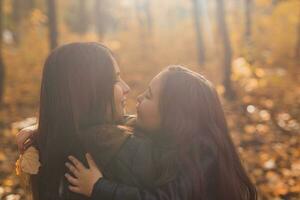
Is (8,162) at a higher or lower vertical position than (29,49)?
lower

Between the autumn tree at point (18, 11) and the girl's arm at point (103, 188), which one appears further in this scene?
the autumn tree at point (18, 11)

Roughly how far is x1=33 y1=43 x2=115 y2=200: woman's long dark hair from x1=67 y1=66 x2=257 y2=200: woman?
0.12 m

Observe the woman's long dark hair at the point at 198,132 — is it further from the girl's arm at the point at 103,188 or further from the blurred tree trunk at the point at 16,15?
the blurred tree trunk at the point at 16,15

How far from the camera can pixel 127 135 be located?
9.05 ft

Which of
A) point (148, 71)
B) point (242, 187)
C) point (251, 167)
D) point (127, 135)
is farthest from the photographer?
point (148, 71)

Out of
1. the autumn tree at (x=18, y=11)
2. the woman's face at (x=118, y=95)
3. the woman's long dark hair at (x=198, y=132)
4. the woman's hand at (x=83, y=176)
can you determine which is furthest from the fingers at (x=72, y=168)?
the autumn tree at (x=18, y=11)

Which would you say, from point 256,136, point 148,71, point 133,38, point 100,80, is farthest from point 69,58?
point 133,38

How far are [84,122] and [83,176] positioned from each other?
0.95 feet

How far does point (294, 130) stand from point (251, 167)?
9.19 feet

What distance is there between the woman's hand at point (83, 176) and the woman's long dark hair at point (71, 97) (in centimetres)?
5

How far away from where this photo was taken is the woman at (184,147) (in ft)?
8.87

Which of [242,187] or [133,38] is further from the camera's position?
[133,38]

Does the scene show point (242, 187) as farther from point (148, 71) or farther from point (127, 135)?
point (148, 71)

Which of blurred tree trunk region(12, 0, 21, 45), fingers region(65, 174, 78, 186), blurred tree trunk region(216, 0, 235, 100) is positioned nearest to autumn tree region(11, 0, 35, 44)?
blurred tree trunk region(12, 0, 21, 45)
